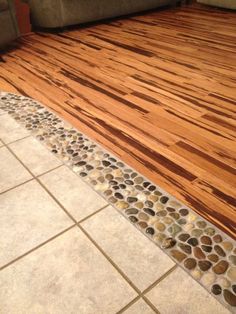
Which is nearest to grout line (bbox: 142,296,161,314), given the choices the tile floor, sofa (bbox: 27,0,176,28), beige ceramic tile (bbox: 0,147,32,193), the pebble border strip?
the tile floor

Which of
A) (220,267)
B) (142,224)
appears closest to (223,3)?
(142,224)

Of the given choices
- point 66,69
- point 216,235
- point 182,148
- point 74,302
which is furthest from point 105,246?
point 66,69

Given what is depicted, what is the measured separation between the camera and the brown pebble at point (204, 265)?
100 centimetres

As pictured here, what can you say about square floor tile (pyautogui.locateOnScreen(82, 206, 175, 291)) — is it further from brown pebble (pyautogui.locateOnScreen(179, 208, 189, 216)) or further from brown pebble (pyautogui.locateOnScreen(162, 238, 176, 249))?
brown pebble (pyautogui.locateOnScreen(179, 208, 189, 216))

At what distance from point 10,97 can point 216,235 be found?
5.46ft

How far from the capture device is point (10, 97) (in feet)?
6.96

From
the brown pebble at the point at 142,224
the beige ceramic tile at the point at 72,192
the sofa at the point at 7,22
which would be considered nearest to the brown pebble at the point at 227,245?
the brown pebble at the point at 142,224

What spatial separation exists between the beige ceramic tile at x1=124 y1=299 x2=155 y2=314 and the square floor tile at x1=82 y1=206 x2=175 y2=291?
0.05 meters

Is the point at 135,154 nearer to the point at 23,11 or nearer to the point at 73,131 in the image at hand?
the point at 73,131

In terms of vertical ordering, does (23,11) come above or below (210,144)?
above

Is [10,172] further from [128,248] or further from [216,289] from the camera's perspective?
[216,289]

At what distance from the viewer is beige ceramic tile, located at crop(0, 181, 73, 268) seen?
1098mm

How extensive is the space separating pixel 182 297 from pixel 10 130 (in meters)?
1.31

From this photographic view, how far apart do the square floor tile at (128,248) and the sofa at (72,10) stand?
283 centimetres
